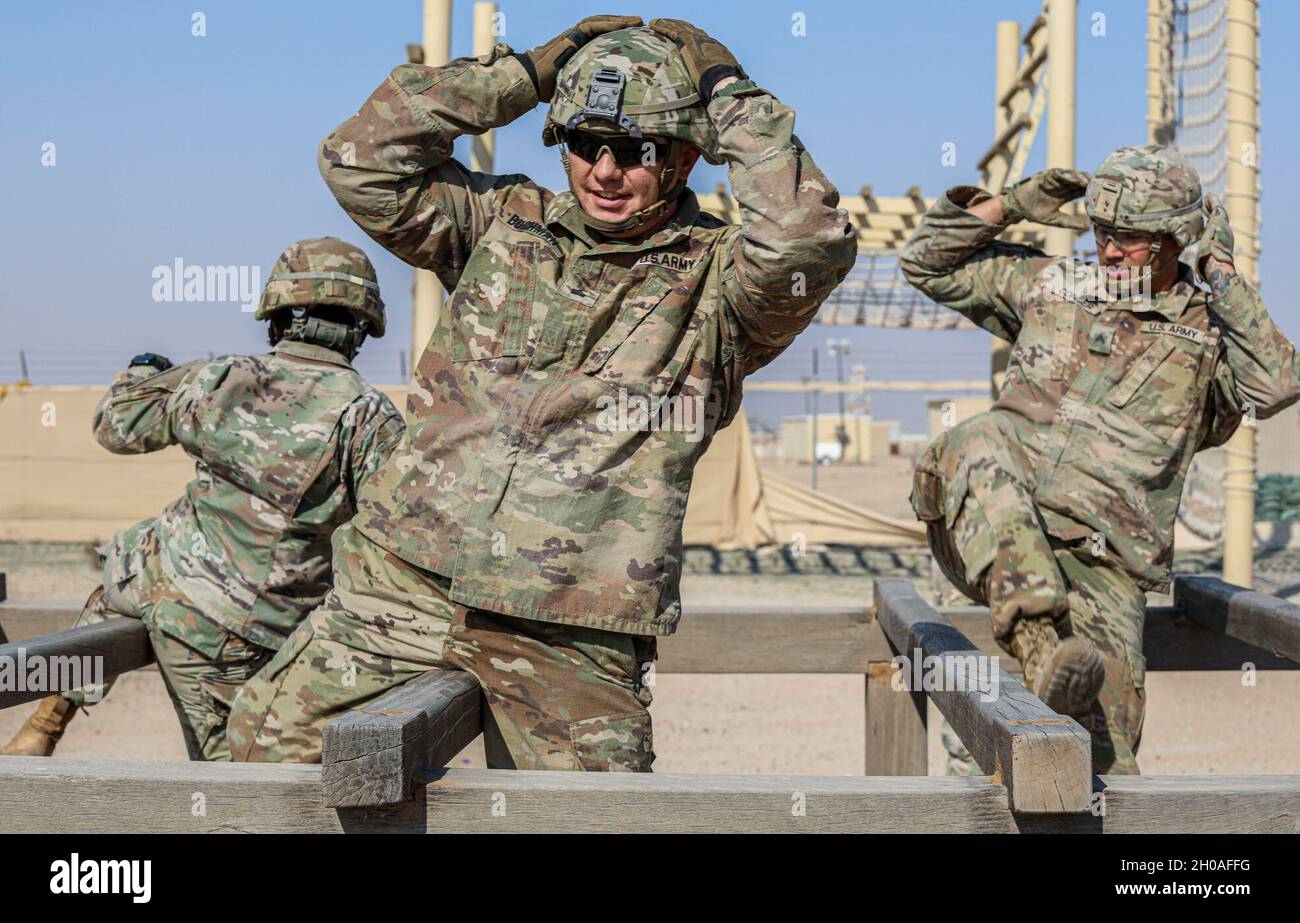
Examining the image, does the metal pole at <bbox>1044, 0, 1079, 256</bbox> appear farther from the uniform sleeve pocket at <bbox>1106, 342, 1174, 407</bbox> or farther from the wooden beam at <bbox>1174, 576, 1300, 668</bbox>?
the uniform sleeve pocket at <bbox>1106, 342, 1174, 407</bbox>

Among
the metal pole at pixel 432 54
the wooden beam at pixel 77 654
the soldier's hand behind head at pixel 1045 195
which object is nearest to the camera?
the wooden beam at pixel 77 654

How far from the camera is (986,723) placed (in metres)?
2.00

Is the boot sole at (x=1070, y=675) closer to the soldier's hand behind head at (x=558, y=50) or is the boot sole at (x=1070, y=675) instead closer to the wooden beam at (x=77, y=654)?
the soldier's hand behind head at (x=558, y=50)

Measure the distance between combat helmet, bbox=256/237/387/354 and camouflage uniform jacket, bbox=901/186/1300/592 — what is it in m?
1.56

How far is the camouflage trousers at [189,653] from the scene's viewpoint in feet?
10.7

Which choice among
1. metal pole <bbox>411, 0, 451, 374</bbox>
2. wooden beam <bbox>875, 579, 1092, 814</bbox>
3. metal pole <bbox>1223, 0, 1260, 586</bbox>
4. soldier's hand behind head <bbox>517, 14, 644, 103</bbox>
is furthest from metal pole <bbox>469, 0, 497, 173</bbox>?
wooden beam <bbox>875, 579, 1092, 814</bbox>

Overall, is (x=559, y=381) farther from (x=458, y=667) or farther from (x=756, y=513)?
(x=756, y=513)

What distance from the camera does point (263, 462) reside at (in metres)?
3.22

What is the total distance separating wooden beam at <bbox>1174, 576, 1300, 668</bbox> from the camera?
3.20 m

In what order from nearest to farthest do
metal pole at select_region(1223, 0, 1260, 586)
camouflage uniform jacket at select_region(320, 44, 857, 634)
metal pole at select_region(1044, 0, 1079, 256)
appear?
camouflage uniform jacket at select_region(320, 44, 857, 634)
metal pole at select_region(1044, 0, 1079, 256)
metal pole at select_region(1223, 0, 1260, 586)

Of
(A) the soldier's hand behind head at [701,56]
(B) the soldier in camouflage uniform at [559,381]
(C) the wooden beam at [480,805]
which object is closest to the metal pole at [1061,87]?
(A) the soldier's hand behind head at [701,56]

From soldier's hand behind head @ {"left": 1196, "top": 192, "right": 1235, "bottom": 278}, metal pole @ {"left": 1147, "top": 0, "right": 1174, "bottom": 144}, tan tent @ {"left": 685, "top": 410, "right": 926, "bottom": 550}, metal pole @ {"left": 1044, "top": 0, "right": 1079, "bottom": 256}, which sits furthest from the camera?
tan tent @ {"left": 685, "top": 410, "right": 926, "bottom": 550}

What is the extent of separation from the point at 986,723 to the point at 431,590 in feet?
3.22

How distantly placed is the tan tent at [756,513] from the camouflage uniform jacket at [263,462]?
9.25 meters
